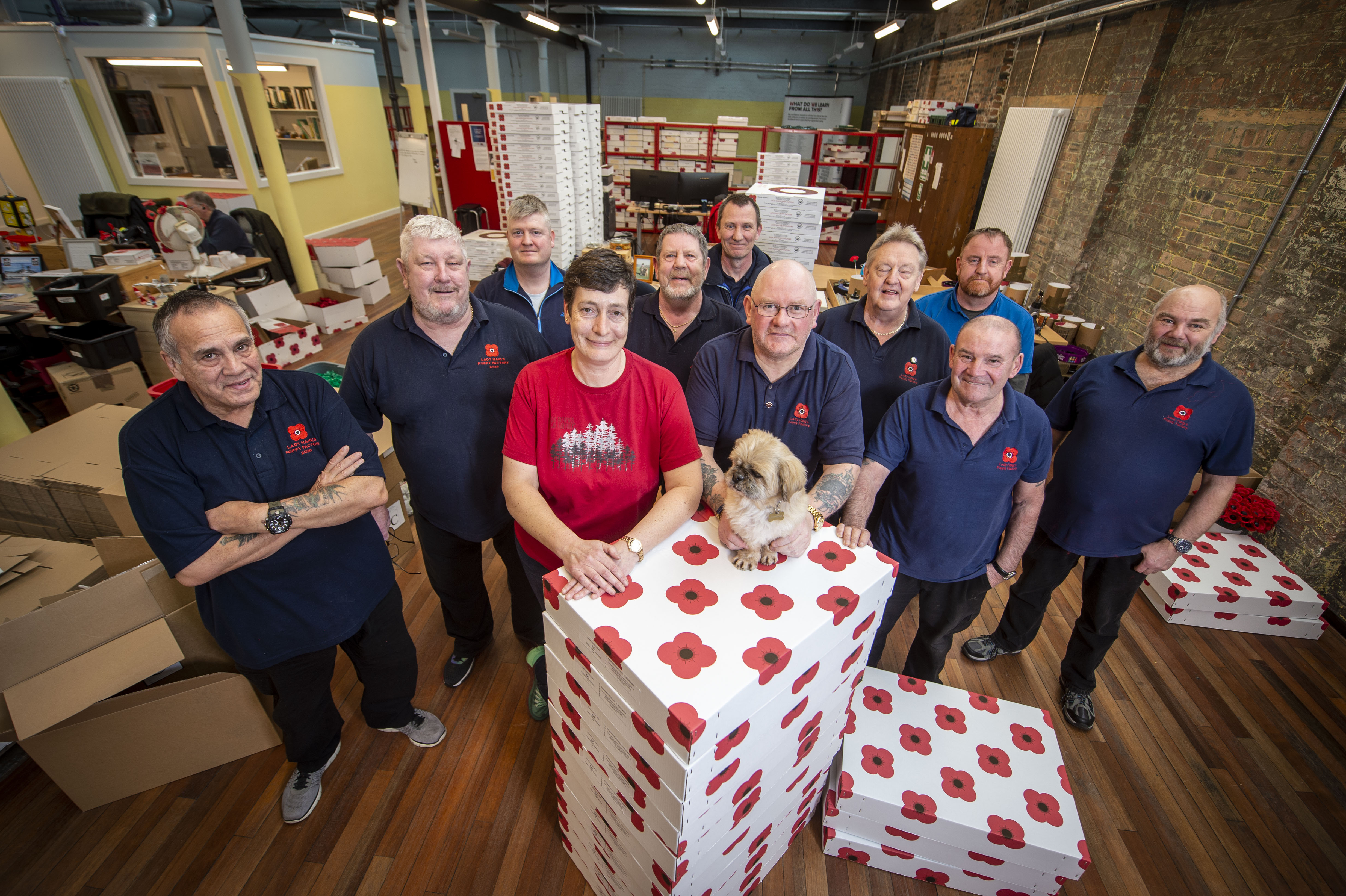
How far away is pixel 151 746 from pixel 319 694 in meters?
0.70

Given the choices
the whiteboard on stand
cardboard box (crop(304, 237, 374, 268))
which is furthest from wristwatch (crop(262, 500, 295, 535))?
the whiteboard on stand

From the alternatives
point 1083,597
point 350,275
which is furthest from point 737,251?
point 350,275

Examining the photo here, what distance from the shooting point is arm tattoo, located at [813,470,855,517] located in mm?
1760

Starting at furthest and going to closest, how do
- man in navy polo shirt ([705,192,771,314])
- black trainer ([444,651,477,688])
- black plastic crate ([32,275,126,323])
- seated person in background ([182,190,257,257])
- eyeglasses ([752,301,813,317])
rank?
1. seated person in background ([182,190,257,257])
2. black plastic crate ([32,275,126,323])
3. man in navy polo shirt ([705,192,771,314])
4. black trainer ([444,651,477,688])
5. eyeglasses ([752,301,813,317])

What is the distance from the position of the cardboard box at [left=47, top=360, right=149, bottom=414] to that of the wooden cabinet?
7.68 metres

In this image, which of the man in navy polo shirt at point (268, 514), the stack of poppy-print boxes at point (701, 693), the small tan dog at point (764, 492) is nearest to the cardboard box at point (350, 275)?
the man in navy polo shirt at point (268, 514)

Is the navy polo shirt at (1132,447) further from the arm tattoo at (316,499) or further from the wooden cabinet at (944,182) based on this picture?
the wooden cabinet at (944,182)

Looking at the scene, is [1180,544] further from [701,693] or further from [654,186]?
[654,186]

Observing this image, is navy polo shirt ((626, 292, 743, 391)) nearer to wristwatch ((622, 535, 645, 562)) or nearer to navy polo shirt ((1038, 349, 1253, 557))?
wristwatch ((622, 535, 645, 562))

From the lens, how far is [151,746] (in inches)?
82.1

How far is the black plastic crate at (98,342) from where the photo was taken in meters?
4.18

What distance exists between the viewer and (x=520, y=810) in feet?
7.03

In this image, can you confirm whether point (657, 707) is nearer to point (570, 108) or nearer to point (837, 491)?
point (837, 491)

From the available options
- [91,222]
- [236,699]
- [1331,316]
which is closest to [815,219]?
[1331,316]
